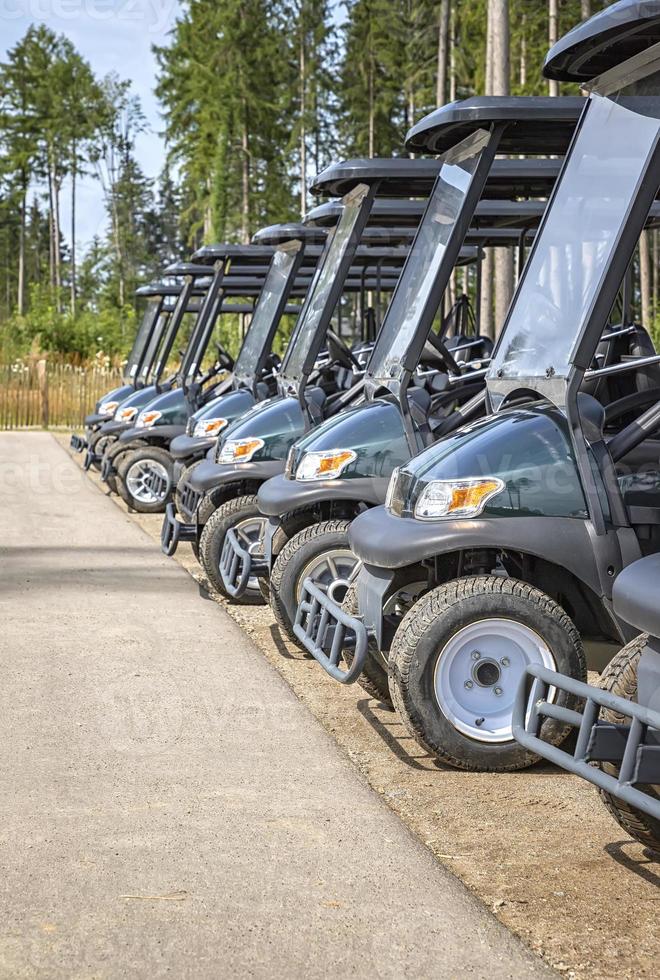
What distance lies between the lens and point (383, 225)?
9.55 metres

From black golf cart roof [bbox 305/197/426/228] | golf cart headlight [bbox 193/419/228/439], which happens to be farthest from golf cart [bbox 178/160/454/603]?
golf cart headlight [bbox 193/419/228/439]

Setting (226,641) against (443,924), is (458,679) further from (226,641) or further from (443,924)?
(226,641)

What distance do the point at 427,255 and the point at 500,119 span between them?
3.09 ft

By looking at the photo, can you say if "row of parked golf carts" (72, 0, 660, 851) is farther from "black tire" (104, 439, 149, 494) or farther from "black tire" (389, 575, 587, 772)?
"black tire" (104, 439, 149, 494)

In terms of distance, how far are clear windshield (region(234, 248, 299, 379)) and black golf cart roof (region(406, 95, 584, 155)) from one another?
4.17 meters

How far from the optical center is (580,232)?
5188 mm

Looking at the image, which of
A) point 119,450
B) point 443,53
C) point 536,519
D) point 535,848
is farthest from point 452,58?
point 535,848

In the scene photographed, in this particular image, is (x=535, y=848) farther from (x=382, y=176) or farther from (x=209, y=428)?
(x=209, y=428)

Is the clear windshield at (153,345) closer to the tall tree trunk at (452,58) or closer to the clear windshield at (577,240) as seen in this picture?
the clear windshield at (577,240)

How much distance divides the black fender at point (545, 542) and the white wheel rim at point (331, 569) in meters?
1.61

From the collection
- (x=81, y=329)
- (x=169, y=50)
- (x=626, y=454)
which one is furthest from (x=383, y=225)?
(x=169, y=50)

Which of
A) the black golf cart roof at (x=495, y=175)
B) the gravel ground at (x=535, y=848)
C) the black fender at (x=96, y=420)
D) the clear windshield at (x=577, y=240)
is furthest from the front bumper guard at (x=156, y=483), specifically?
the clear windshield at (x=577, y=240)

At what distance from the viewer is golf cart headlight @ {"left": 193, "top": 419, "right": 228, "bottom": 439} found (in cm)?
1048

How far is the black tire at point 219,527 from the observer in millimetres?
8172
